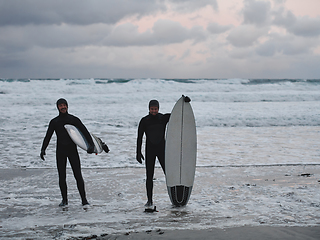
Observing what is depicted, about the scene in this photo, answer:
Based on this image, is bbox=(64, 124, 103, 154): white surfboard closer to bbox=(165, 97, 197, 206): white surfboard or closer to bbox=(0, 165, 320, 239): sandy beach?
bbox=(0, 165, 320, 239): sandy beach

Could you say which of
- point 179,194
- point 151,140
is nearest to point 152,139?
point 151,140

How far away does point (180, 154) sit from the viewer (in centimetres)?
414

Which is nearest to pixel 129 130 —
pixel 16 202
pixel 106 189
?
pixel 106 189

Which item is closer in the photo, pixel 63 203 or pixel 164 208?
pixel 164 208

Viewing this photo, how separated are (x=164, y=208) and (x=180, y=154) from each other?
74 centimetres

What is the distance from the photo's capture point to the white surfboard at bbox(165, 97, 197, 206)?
4102 millimetres

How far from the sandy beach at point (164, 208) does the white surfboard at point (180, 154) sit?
0.75 ft

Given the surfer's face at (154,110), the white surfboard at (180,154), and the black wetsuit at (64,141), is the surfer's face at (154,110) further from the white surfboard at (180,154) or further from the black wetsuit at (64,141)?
the black wetsuit at (64,141)

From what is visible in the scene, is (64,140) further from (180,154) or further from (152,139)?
(180,154)

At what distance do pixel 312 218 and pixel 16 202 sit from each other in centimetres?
388

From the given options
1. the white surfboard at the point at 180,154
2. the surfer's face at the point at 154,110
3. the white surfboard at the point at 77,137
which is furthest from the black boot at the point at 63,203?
the surfer's face at the point at 154,110

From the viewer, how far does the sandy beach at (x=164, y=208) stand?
3.28m

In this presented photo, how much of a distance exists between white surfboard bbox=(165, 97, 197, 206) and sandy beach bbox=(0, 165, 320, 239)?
23cm

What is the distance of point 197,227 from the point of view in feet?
11.2
